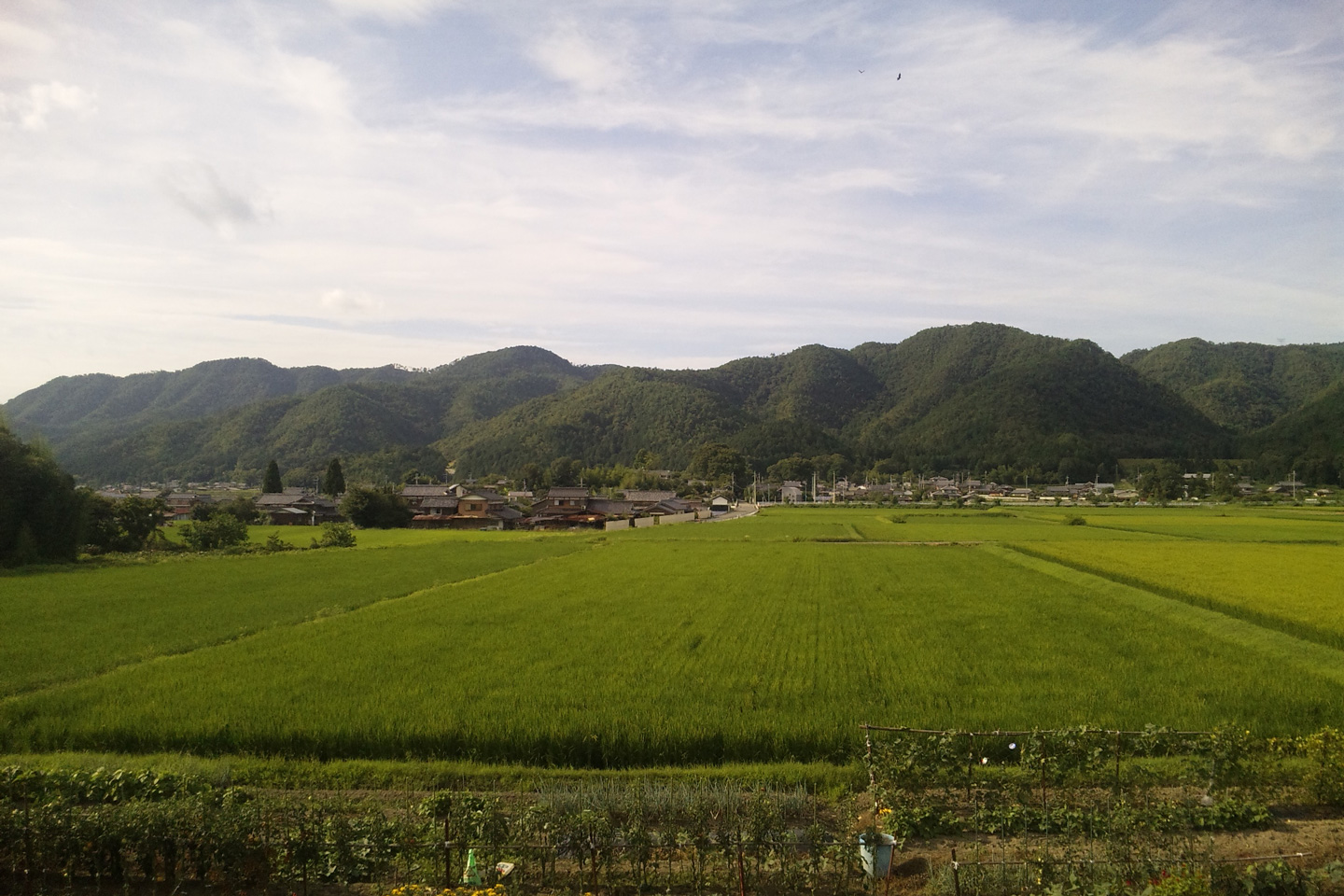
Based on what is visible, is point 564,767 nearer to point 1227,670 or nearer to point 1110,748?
point 1110,748

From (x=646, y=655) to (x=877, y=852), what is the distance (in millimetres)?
7395

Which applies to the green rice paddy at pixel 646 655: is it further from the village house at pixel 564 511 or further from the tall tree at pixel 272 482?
the tall tree at pixel 272 482

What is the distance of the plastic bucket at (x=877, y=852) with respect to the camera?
6230 mm

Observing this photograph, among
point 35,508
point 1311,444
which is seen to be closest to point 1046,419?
point 1311,444

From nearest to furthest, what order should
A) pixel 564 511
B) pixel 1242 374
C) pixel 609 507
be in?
1. pixel 564 511
2. pixel 609 507
3. pixel 1242 374

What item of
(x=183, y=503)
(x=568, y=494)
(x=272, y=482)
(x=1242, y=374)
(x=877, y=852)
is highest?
(x=1242, y=374)

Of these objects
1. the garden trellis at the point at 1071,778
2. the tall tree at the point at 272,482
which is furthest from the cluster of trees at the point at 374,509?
the garden trellis at the point at 1071,778

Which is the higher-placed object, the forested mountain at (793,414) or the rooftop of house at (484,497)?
the forested mountain at (793,414)

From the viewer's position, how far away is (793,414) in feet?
496

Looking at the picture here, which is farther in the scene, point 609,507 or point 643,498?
point 643,498

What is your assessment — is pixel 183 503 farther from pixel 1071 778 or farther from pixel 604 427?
pixel 1071 778

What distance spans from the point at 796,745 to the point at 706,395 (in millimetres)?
127143

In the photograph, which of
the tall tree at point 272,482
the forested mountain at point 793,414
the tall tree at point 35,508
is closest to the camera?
the tall tree at point 35,508

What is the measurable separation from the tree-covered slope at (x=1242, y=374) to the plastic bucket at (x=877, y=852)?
15221 centimetres
